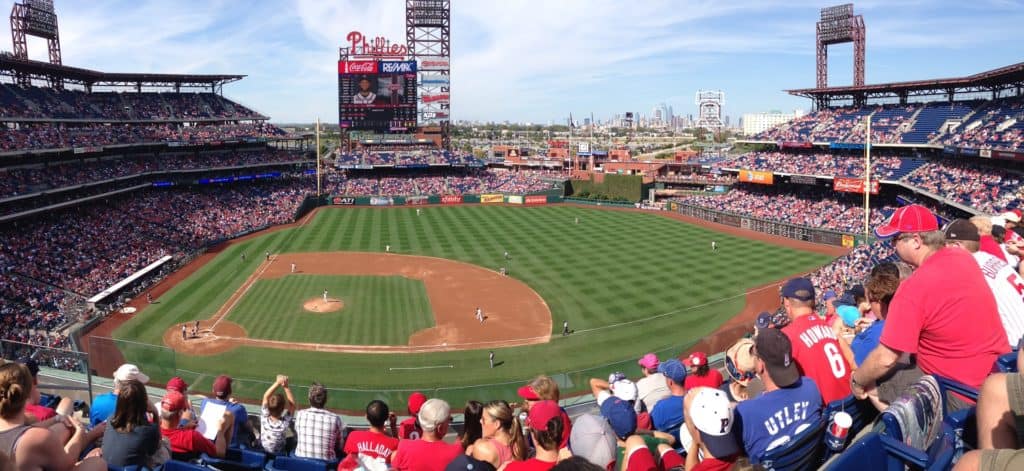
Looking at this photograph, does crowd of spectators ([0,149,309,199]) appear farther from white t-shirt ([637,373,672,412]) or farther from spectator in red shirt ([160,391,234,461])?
white t-shirt ([637,373,672,412])

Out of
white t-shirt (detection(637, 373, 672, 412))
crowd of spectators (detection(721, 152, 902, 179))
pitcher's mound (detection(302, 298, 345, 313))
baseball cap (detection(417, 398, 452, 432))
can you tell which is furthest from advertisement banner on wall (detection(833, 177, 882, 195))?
baseball cap (detection(417, 398, 452, 432))

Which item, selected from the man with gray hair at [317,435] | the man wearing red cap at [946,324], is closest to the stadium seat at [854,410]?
the man wearing red cap at [946,324]

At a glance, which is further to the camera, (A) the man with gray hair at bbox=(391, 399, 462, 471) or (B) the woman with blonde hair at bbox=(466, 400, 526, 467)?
(A) the man with gray hair at bbox=(391, 399, 462, 471)

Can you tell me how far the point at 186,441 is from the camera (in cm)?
652

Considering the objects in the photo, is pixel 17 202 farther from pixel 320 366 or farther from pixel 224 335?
pixel 320 366

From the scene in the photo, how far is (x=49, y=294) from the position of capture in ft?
93.9

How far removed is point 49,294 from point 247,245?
17.6m

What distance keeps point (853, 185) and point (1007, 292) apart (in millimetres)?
47139

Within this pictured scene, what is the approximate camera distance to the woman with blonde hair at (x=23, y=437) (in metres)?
4.39

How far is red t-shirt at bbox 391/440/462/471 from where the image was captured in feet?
18.8

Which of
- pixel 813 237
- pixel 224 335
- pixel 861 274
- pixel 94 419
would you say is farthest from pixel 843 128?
pixel 94 419

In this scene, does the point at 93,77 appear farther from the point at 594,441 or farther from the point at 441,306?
the point at 594,441

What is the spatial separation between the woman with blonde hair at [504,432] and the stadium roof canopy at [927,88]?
43802 mm

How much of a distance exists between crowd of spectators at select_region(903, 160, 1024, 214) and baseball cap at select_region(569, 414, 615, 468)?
32638 mm
